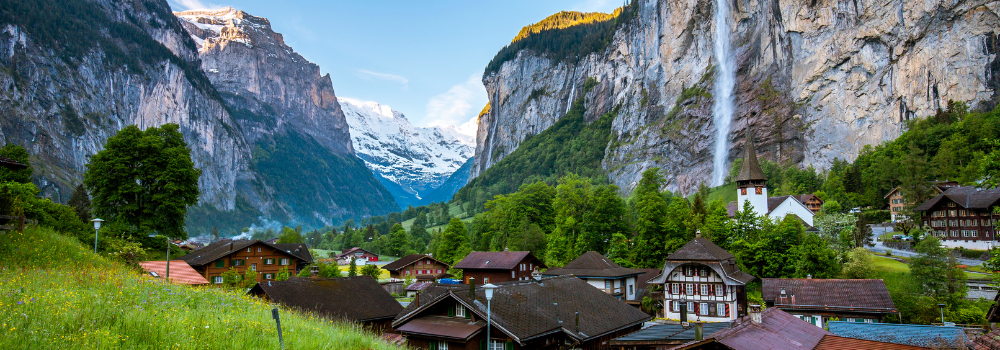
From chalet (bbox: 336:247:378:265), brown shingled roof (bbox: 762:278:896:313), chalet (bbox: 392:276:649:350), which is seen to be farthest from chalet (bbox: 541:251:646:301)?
chalet (bbox: 336:247:378:265)

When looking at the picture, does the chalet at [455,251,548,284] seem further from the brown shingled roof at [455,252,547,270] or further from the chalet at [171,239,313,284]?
the chalet at [171,239,313,284]

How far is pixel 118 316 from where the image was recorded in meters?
10.4

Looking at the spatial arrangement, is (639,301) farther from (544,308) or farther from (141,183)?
(141,183)

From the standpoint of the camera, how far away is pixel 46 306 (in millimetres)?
10219

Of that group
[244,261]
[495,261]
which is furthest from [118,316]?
[244,261]

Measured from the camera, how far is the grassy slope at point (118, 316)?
9.06 m

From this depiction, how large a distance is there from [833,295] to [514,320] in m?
28.0

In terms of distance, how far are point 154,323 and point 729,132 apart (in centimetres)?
14513

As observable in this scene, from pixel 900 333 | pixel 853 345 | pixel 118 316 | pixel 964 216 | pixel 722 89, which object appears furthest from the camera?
pixel 722 89

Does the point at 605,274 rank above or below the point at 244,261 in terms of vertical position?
below

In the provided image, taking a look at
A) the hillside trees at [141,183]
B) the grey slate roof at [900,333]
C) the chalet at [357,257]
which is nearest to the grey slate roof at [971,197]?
the grey slate roof at [900,333]

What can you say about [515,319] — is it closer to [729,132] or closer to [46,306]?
[46,306]

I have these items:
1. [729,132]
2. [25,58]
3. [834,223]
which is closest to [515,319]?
[834,223]

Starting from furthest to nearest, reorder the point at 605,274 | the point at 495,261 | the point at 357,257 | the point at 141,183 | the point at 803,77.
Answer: the point at 803,77 < the point at 357,257 < the point at 495,261 < the point at 605,274 < the point at 141,183
